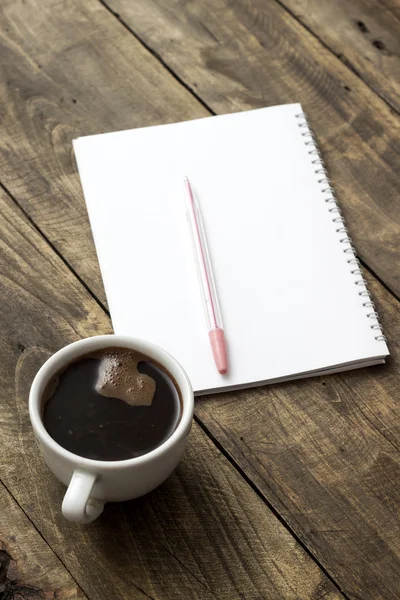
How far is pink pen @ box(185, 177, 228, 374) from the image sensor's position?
34.9 inches

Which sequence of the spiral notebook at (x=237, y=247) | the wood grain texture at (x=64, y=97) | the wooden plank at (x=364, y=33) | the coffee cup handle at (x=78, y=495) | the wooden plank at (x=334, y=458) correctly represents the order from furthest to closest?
the wooden plank at (x=364, y=33) → the wood grain texture at (x=64, y=97) → the spiral notebook at (x=237, y=247) → the wooden plank at (x=334, y=458) → the coffee cup handle at (x=78, y=495)

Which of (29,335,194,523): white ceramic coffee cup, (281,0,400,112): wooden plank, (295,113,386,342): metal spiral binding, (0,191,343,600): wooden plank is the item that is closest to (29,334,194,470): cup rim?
(29,335,194,523): white ceramic coffee cup

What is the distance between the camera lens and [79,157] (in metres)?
1.04

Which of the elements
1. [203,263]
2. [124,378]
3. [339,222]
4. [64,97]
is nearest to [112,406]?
[124,378]

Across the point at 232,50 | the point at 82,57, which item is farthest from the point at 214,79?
the point at 82,57

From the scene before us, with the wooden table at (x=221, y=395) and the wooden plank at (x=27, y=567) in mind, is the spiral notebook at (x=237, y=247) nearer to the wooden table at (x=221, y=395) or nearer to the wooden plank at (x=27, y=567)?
the wooden table at (x=221, y=395)

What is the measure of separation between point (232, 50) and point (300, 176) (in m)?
0.25

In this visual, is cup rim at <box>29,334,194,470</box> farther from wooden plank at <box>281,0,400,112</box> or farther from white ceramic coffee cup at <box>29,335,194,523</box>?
wooden plank at <box>281,0,400,112</box>

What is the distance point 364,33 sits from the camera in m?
1.21

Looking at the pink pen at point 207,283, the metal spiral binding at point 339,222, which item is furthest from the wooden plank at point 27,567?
the metal spiral binding at point 339,222

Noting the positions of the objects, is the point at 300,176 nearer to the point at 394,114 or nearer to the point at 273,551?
the point at 394,114

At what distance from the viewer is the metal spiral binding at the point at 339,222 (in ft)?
3.09

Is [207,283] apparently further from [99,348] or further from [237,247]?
[99,348]

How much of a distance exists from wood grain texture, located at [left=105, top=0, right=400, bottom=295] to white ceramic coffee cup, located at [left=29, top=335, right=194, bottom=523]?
14.4 inches
